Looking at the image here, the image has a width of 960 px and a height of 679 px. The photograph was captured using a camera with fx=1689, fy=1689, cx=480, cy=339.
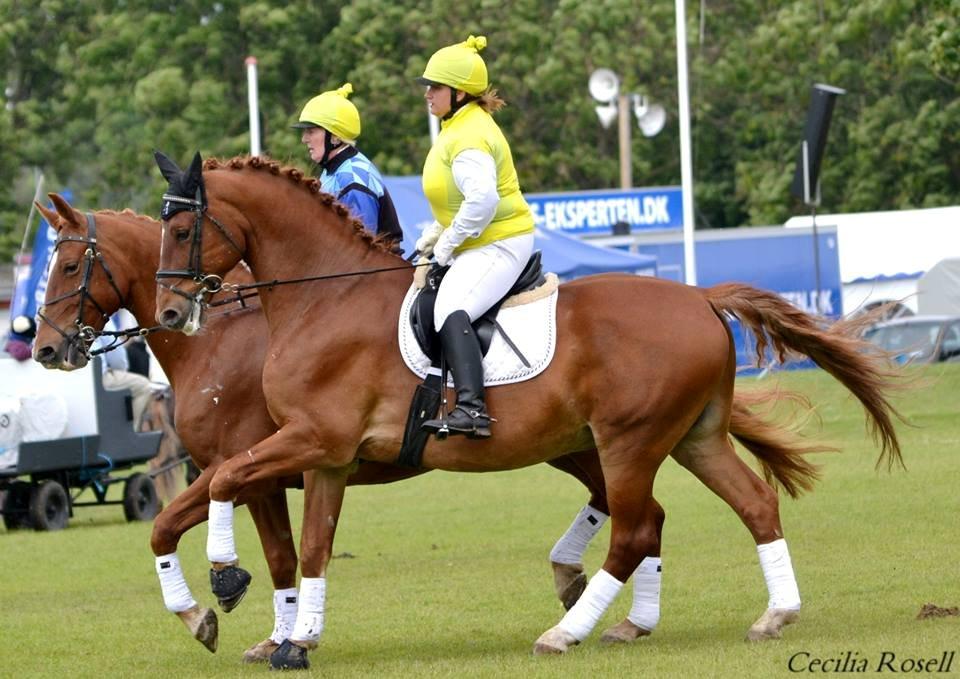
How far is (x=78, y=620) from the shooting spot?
36.1ft

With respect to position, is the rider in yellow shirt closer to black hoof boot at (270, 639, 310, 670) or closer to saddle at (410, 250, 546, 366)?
saddle at (410, 250, 546, 366)

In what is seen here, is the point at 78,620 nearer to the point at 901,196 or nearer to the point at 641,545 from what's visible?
the point at 641,545

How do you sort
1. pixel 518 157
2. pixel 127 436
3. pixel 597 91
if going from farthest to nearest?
pixel 518 157 → pixel 597 91 → pixel 127 436

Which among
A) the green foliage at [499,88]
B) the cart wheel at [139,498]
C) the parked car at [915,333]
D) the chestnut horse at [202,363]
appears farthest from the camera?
the green foliage at [499,88]

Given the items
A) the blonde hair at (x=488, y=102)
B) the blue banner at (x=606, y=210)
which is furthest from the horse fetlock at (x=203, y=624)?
the blue banner at (x=606, y=210)

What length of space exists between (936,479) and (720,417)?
27.2 feet

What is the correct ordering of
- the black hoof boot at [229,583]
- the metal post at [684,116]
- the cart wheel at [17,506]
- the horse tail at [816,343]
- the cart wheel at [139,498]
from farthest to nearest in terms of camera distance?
1. the metal post at [684,116]
2. the cart wheel at [139,498]
3. the cart wheel at [17,506]
4. the horse tail at [816,343]
5. the black hoof boot at [229,583]

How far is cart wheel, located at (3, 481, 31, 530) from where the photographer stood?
17859 millimetres

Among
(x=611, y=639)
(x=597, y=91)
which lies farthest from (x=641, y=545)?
(x=597, y=91)

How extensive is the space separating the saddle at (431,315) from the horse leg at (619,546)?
0.94 meters

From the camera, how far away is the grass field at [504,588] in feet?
27.4

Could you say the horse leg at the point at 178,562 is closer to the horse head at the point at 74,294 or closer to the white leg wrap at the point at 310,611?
the white leg wrap at the point at 310,611

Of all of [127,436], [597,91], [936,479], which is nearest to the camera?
[936,479]

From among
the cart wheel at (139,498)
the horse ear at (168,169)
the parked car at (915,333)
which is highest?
the horse ear at (168,169)
